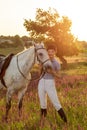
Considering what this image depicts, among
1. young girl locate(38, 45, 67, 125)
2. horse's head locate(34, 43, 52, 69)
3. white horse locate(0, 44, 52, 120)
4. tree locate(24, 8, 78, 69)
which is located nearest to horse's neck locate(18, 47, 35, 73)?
white horse locate(0, 44, 52, 120)

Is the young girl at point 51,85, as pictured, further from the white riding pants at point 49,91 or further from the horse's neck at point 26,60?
the horse's neck at point 26,60

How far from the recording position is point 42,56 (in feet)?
27.8

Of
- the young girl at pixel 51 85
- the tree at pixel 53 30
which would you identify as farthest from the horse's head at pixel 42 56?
the tree at pixel 53 30

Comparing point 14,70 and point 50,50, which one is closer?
point 50,50

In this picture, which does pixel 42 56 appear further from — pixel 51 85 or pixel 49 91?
pixel 49 91

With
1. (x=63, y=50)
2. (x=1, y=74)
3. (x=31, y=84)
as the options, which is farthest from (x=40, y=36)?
(x=1, y=74)

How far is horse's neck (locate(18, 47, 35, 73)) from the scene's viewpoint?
9248 mm

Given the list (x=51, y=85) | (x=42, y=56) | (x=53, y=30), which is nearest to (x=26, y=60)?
(x=42, y=56)

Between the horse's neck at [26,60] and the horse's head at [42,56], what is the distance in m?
0.45

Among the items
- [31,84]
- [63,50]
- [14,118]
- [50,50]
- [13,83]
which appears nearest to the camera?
[50,50]

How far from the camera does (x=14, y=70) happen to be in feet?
32.0

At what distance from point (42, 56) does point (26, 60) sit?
1.14m

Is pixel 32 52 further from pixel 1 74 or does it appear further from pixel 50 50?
pixel 1 74

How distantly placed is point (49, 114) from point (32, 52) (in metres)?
1.87
